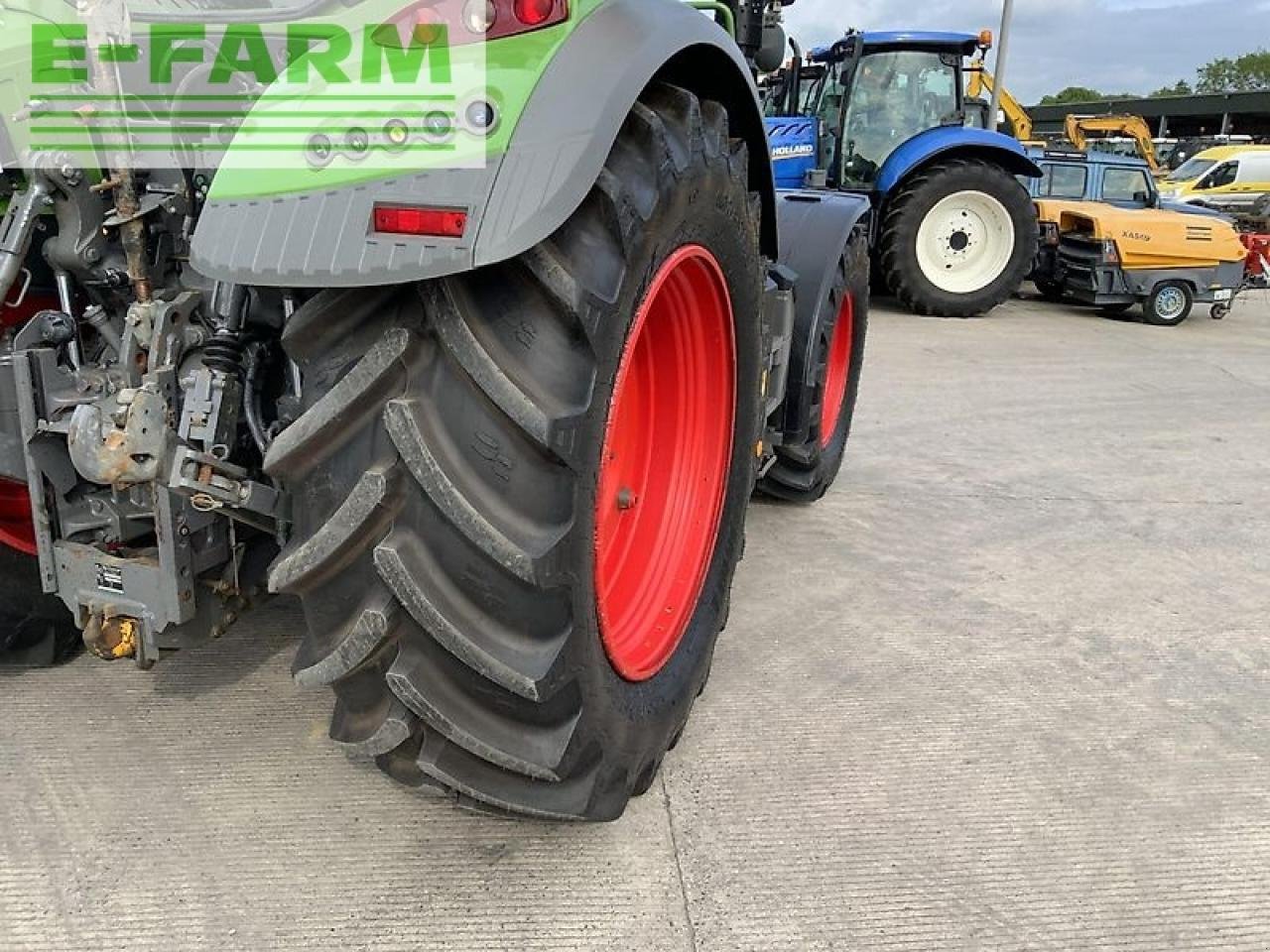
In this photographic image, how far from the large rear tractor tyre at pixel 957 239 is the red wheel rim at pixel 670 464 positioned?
24.9 ft

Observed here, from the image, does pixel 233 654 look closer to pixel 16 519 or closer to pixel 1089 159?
pixel 16 519

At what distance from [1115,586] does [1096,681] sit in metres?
0.77

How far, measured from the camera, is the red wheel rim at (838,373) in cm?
424

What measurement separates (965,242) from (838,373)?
239 inches

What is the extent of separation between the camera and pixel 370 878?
77.6 inches

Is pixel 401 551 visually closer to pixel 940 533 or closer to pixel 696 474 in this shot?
pixel 696 474

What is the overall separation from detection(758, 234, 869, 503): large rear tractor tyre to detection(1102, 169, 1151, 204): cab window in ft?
27.7

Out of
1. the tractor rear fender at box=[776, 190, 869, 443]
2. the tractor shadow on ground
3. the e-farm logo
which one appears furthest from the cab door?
the e-farm logo

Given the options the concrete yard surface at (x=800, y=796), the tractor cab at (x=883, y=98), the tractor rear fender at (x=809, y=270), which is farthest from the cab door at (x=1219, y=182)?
the concrete yard surface at (x=800, y=796)

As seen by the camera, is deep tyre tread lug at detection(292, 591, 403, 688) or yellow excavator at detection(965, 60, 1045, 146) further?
yellow excavator at detection(965, 60, 1045, 146)

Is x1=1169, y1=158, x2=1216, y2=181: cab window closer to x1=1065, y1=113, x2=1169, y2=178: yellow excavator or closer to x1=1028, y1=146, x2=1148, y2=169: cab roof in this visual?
x1=1065, y1=113, x2=1169, y2=178: yellow excavator

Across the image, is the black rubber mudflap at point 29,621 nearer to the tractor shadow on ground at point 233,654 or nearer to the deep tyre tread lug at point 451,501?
the tractor shadow on ground at point 233,654

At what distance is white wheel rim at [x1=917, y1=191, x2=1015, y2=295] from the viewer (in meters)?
9.66

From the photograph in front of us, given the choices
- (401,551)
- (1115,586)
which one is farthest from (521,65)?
(1115,586)
